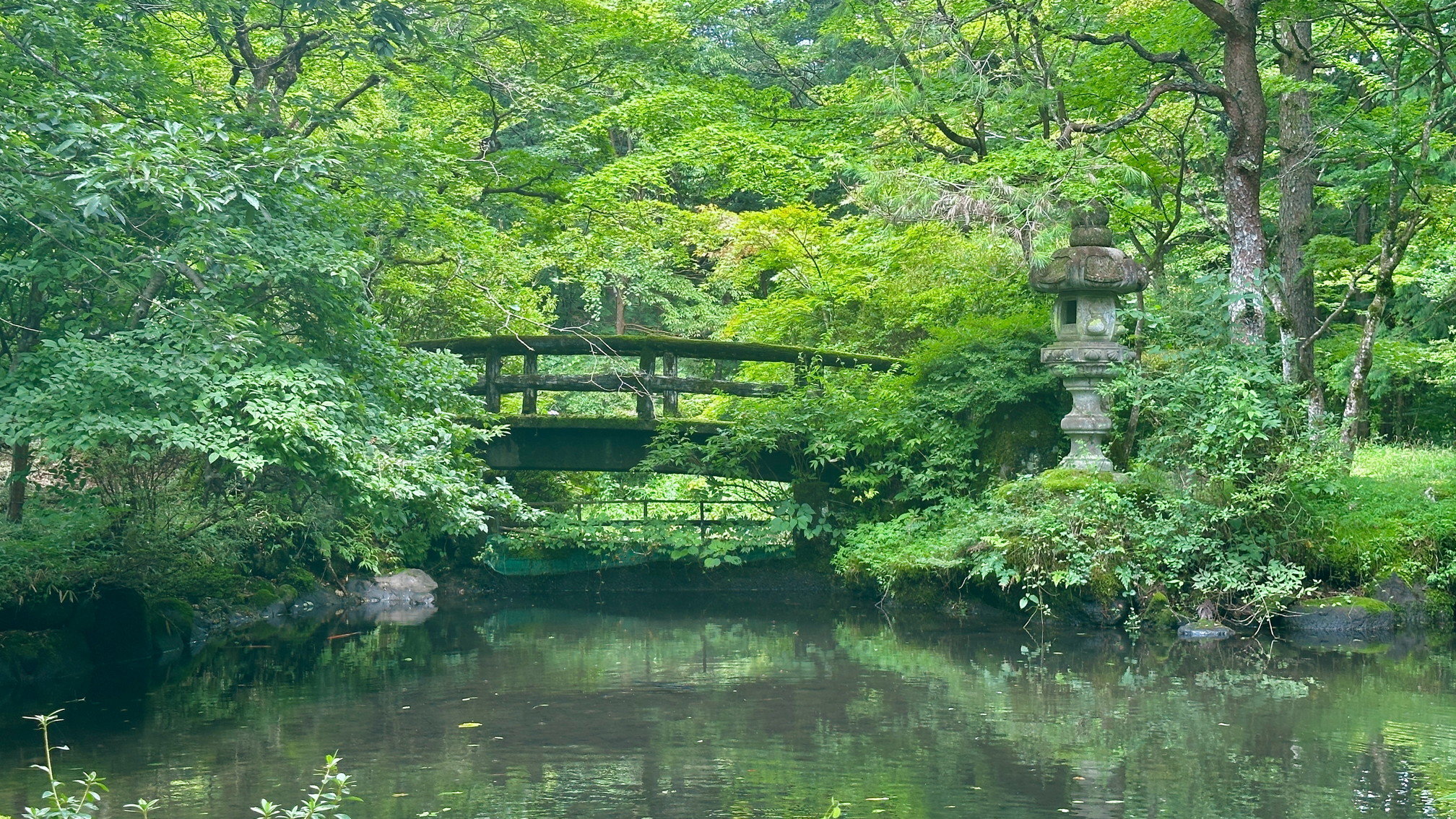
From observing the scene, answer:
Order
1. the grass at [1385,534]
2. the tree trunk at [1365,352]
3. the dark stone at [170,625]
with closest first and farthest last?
1. the grass at [1385,534]
2. the dark stone at [170,625]
3. the tree trunk at [1365,352]

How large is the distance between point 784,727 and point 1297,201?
426 inches

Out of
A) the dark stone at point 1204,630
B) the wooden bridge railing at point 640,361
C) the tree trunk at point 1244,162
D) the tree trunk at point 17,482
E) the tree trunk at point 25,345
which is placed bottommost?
the dark stone at point 1204,630

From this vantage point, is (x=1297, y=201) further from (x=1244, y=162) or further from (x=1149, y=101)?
(x=1149, y=101)

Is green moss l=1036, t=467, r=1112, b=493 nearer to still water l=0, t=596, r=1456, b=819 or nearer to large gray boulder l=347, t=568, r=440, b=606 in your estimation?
still water l=0, t=596, r=1456, b=819

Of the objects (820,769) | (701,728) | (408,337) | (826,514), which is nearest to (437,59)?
(408,337)

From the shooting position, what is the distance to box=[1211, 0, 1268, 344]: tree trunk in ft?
39.3

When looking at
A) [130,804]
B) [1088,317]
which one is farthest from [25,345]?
[1088,317]

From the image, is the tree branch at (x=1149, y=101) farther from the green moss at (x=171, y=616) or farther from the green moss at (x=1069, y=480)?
the green moss at (x=171, y=616)

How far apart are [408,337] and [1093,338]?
8.70 meters

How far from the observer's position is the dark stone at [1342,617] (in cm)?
1126

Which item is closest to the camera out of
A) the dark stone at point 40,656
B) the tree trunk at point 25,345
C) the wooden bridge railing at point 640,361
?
the tree trunk at point 25,345

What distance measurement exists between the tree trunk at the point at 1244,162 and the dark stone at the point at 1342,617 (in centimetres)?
239

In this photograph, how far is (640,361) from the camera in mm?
15609

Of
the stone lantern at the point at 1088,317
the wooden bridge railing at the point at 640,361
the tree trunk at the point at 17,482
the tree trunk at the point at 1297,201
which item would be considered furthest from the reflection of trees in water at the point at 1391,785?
the wooden bridge railing at the point at 640,361
